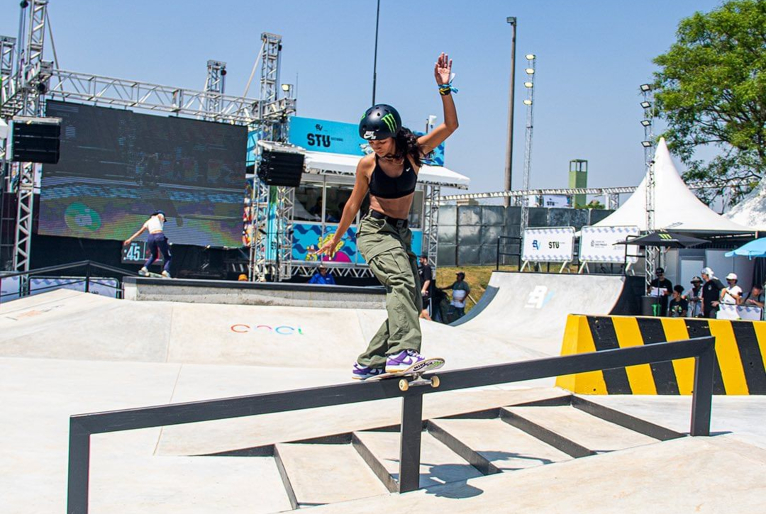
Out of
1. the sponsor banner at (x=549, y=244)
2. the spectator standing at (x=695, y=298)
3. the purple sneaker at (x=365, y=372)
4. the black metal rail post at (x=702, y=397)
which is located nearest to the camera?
the purple sneaker at (x=365, y=372)

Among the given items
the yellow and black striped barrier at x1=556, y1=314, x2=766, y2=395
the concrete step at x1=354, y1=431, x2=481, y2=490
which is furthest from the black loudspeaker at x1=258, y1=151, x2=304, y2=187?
the concrete step at x1=354, y1=431, x2=481, y2=490

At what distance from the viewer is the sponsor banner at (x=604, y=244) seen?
1792cm

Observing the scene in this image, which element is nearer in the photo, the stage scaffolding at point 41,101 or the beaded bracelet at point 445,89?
the beaded bracelet at point 445,89

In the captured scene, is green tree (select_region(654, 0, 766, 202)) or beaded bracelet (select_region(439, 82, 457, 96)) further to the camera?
green tree (select_region(654, 0, 766, 202))

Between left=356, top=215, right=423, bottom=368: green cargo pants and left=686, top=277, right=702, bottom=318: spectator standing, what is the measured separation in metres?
13.4

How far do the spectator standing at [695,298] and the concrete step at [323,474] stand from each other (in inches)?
522

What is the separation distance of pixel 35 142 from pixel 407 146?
1456 centimetres

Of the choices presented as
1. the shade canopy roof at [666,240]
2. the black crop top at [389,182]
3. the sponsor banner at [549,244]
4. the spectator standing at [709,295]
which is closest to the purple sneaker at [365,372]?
the black crop top at [389,182]

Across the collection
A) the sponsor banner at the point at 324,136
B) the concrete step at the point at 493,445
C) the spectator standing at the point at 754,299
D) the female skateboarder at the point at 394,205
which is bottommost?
the concrete step at the point at 493,445

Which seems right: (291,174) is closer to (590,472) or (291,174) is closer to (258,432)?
(258,432)

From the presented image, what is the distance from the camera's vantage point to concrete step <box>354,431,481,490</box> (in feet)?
13.1

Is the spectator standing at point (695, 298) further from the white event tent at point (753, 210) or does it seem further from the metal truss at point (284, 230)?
the metal truss at point (284, 230)

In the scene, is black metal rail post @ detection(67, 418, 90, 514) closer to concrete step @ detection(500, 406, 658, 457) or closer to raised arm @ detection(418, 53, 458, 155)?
raised arm @ detection(418, 53, 458, 155)

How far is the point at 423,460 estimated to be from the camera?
14.4ft
